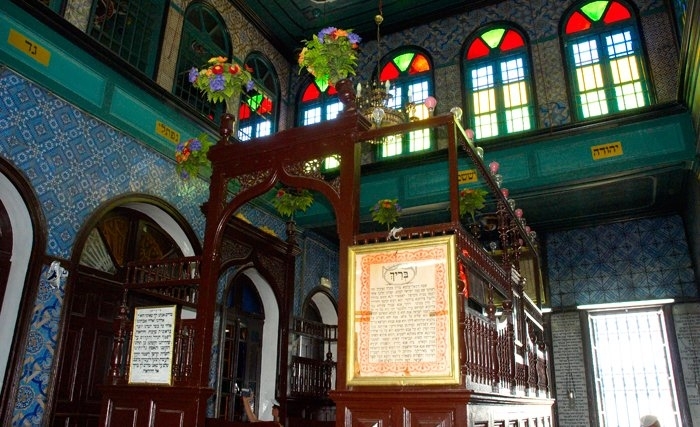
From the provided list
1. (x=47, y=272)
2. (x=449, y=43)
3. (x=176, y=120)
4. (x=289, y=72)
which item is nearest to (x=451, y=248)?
(x=47, y=272)

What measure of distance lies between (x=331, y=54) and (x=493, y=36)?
22.0ft

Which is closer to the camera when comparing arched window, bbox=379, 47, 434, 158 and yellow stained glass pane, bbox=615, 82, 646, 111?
yellow stained glass pane, bbox=615, 82, 646, 111

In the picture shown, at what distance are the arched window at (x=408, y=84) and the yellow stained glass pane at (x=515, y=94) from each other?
56.6 inches

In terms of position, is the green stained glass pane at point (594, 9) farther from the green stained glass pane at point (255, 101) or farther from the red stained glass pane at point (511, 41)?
the green stained glass pane at point (255, 101)

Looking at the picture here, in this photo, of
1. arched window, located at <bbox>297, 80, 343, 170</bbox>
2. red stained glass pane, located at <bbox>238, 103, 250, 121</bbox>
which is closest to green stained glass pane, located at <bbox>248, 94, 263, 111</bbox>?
red stained glass pane, located at <bbox>238, 103, 250, 121</bbox>

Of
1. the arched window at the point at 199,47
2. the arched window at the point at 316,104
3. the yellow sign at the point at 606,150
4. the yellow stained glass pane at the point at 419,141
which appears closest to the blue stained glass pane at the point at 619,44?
the yellow sign at the point at 606,150

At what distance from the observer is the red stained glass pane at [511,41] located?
1073 centimetres

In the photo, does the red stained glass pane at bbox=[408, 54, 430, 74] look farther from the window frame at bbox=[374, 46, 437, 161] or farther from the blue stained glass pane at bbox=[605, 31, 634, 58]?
the blue stained glass pane at bbox=[605, 31, 634, 58]

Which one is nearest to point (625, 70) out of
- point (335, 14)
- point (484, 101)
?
point (484, 101)

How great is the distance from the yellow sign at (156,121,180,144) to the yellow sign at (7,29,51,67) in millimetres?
1800

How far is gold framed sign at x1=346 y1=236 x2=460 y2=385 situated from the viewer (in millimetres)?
4125

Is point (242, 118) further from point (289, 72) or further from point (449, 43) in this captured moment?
point (449, 43)

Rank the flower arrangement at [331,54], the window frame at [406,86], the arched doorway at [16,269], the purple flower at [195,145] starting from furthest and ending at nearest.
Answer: the window frame at [406,86], the purple flower at [195,145], the arched doorway at [16,269], the flower arrangement at [331,54]

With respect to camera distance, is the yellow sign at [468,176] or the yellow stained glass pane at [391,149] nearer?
the yellow sign at [468,176]
